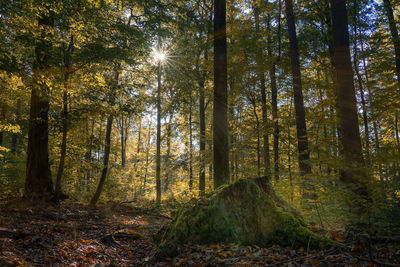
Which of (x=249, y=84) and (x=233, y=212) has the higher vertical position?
(x=249, y=84)

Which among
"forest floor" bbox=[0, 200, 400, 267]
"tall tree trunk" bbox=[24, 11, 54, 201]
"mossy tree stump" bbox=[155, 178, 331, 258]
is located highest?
"tall tree trunk" bbox=[24, 11, 54, 201]

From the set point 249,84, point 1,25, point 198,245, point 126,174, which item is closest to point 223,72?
point 249,84

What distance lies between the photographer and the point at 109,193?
51.9 feet

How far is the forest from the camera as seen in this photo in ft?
12.0

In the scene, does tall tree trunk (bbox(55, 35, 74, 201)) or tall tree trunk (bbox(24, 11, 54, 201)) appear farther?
tall tree trunk (bbox(24, 11, 54, 201))

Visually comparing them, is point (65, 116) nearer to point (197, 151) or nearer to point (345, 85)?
point (197, 151)

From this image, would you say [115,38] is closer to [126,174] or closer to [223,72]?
[223,72]

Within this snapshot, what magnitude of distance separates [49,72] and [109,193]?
11106mm

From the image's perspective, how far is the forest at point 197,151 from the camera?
3646mm

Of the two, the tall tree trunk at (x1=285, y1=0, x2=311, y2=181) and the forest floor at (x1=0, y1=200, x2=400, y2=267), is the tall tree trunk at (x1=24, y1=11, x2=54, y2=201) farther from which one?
the tall tree trunk at (x1=285, y1=0, x2=311, y2=181)

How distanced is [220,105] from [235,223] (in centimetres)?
436

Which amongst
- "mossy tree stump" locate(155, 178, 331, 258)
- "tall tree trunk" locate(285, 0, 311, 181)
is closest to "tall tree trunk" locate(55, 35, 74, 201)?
"mossy tree stump" locate(155, 178, 331, 258)

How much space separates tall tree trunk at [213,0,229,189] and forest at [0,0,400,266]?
0.13 feet

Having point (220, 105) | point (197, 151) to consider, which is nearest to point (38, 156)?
point (197, 151)
